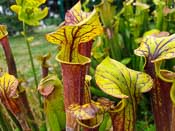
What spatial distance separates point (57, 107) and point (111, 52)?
3.63 ft

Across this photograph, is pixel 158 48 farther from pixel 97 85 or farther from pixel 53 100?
pixel 53 100

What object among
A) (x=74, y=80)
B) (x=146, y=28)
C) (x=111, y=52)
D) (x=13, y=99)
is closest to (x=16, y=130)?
(x=13, y=99)

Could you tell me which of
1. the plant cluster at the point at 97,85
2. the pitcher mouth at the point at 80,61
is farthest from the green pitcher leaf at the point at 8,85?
the pitcher mouth at the point at 80,61

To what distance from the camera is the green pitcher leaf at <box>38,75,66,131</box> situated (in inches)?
29.5

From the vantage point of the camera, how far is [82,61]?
2.15ft

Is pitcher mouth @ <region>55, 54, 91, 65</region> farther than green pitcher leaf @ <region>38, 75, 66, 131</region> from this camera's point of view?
No

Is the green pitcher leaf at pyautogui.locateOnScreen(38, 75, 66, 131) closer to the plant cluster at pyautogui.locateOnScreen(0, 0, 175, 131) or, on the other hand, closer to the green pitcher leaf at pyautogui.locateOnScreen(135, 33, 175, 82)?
the plant cluster at pyautogui.locateOnScreen(0, 0, 175, 131)

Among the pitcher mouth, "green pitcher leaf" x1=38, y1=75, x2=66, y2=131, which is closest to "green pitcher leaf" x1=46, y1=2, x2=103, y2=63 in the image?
the pitcher mouth

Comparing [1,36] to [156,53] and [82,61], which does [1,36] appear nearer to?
[82,61]

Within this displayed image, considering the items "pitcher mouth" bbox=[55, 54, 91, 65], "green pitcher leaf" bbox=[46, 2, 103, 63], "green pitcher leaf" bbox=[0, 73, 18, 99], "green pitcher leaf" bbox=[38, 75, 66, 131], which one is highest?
"green pitcher leaf" bbox=[46, 2, 103, 63]

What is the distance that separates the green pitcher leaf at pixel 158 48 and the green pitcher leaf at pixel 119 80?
4 centimetres

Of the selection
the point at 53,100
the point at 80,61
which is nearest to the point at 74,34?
the point at 80,61

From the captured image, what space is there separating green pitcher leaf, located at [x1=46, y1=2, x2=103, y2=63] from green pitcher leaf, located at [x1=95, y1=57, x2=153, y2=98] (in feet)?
0.15

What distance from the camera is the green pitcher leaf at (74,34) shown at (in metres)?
0.58
